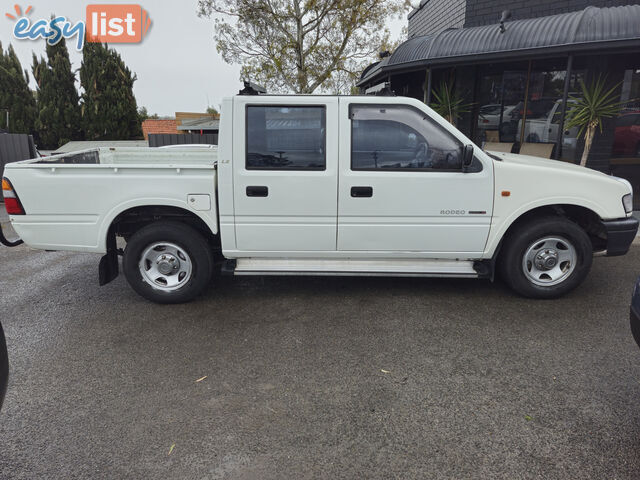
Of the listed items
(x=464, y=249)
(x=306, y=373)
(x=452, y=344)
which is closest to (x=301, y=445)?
(x=306, y=373)

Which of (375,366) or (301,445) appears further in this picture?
(375,366)

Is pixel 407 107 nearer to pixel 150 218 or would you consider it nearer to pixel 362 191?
A: pixel 362 191

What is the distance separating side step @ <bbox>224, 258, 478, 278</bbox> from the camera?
180 inches

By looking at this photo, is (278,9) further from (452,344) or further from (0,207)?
(452,344)

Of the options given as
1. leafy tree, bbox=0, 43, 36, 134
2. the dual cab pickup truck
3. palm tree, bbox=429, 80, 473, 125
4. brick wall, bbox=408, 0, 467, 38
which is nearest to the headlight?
the dual cab pickup truck

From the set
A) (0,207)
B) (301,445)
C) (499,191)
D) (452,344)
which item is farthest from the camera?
(0,207)

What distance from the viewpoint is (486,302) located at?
4.71m

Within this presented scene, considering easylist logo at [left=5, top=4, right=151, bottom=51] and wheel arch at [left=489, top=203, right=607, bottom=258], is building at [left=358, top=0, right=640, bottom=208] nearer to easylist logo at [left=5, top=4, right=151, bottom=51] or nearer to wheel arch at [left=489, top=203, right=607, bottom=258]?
wheel arch at [left=489, top=203, right=607, bottom=258]

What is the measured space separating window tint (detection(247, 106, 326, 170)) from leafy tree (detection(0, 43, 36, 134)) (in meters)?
20.8

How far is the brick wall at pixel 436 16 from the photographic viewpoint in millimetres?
11428

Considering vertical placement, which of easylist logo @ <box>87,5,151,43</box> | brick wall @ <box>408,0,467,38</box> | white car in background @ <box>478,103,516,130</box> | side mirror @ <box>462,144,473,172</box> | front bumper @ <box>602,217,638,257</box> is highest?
easylist logo @ <box>87,5,151,43</box>

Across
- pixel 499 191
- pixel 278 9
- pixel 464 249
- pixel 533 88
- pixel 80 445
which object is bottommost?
pixel 80 445

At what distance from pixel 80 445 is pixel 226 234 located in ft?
7.34

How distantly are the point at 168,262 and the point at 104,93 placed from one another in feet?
63.7
